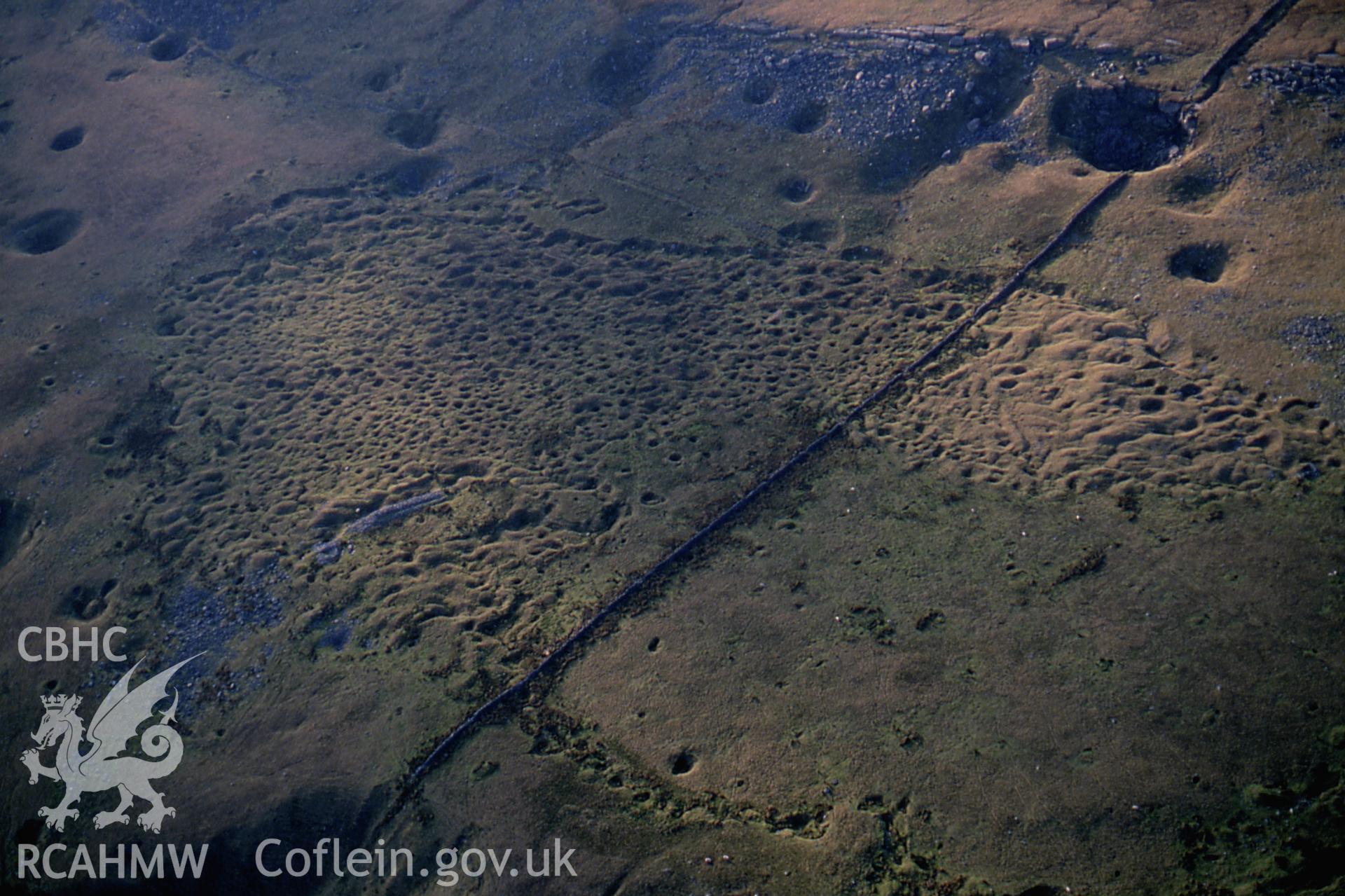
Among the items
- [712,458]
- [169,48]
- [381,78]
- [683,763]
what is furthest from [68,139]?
[683,763]

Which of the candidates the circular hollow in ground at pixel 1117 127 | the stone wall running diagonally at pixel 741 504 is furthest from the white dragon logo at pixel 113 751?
the circular hollow in ground at pixel 1117 127

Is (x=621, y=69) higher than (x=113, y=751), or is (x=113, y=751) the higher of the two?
(x=621, y=69)

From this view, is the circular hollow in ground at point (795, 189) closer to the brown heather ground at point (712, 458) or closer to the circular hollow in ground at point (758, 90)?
the brown heather ground at point (712, 458)

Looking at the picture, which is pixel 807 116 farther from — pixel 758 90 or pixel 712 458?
pixel 712 458

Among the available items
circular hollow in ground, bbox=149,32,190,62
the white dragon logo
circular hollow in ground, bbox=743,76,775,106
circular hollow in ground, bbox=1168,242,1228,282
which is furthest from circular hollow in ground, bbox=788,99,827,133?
circular hollow in ground, bbox=149,32,190,62

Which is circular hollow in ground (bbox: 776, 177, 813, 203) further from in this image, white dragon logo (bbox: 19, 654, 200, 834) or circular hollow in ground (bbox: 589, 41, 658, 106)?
Answer: white dragon logo (bbox: 19, 654, 200, 834)

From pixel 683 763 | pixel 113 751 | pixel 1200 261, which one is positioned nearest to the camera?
pixel 683 763
